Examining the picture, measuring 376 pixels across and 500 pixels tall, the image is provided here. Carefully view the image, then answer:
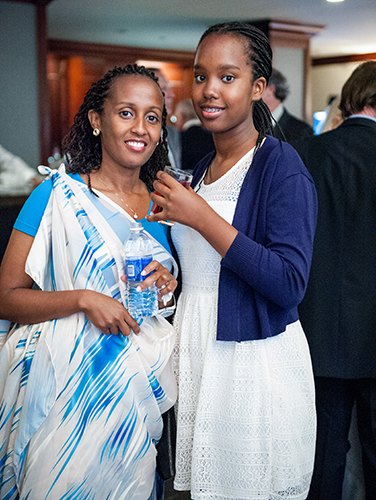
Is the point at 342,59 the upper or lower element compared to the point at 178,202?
upper

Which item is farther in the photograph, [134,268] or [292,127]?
[292,127]

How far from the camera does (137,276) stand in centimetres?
119

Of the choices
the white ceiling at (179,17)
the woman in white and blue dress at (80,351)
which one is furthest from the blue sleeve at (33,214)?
the white ceiling at (179,17)

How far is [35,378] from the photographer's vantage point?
1.24 metres

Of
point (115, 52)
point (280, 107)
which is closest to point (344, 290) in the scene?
point (280, 107)

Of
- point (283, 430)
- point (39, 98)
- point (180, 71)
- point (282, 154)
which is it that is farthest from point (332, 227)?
point (180, 71)

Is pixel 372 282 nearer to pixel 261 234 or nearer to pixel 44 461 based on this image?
pixel 261 234

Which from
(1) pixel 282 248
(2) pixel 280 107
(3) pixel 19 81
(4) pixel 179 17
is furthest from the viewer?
(4) pixel 179 17

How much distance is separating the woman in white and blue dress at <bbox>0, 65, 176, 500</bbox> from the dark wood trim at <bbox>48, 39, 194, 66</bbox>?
27.3ft

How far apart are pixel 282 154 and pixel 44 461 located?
953mm

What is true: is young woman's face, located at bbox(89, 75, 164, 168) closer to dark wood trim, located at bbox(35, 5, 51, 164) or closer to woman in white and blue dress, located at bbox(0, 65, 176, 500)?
woman in white and blue dress, located at bbox(0, 65, 176, 500)

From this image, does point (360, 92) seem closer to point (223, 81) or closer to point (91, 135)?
point (223, 81)

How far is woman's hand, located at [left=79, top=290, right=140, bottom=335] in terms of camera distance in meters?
1.18

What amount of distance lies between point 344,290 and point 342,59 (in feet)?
33.8
